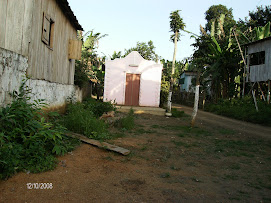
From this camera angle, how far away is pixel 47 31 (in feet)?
26.2

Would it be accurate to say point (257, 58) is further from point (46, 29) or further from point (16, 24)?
point (16, 24)

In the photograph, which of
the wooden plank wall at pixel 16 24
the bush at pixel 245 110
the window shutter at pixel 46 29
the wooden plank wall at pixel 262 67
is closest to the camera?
the wooden plank wall at pixel 16 24

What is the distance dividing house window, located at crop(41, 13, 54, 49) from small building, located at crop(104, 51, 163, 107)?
23.6 ft

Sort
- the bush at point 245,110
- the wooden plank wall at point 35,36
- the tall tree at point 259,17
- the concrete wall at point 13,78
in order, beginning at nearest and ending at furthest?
the concrete wall at point 13,78
the wooden plank wall at point 35,36
the bush at point 245,110
the tall tree at point 259,17

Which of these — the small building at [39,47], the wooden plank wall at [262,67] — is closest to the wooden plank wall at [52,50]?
the small building at [39,47]

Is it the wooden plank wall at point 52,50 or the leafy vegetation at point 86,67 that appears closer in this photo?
the wooden plank wall at point 52,50

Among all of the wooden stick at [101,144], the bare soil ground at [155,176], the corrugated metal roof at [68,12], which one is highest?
the corrugated metal roof at [68,12]

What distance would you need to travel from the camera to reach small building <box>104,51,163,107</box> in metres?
15.6

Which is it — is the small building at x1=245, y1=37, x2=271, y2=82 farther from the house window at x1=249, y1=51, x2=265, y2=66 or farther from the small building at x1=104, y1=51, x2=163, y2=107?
the small building at x1=104, y1=51, x2=163, y2=107

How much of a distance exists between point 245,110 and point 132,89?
7.19m

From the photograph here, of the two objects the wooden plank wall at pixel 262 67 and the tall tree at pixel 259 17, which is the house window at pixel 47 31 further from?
the tall tree at pixel 259 17

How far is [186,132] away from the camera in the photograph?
9125 mm

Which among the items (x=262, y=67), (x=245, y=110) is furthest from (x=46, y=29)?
(x=262, y=67)

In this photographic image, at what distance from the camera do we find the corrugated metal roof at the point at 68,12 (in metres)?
8.81
